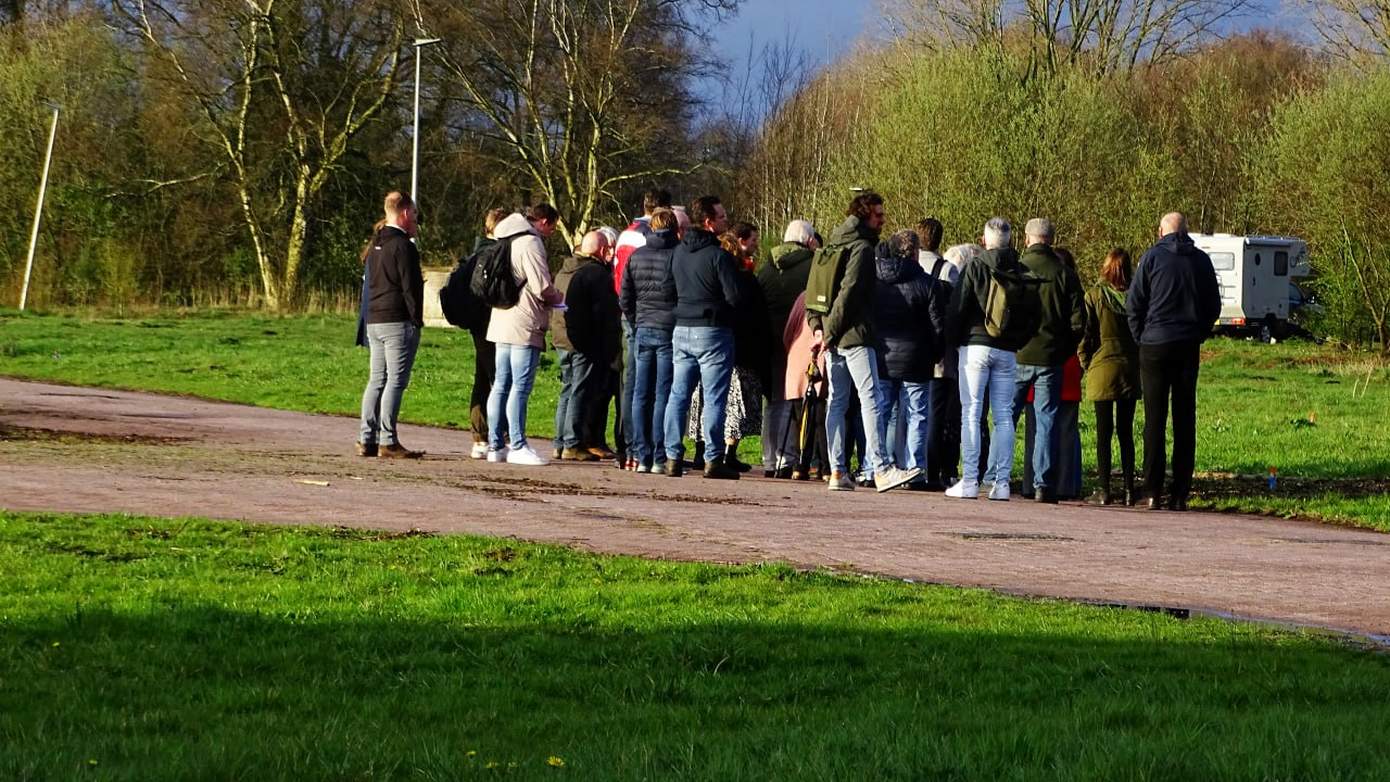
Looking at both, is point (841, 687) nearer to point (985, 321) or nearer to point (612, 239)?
point (985, 321)

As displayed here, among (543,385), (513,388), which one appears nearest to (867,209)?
(513,388)

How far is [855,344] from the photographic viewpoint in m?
14.5

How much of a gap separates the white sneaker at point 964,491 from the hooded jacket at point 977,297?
1.06 m

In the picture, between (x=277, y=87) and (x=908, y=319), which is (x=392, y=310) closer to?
(x=908, y=319)

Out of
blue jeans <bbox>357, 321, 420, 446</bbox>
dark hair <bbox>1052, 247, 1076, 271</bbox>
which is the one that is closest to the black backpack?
blue jeans <bbox>357, 321, 420, 446</bbox>

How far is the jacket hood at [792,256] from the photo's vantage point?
52.2 feet

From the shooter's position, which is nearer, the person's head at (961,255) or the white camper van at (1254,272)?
the person's head at (961,255)

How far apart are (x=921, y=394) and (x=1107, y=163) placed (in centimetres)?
3258

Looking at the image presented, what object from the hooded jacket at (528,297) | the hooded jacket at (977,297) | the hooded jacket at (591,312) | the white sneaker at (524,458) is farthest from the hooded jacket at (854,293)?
the white sneaker at (524,458)

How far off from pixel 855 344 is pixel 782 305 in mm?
1615

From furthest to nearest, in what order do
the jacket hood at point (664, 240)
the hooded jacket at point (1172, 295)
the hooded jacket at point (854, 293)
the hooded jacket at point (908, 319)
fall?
the jacket hood at point (664, 240)
the hooded jacket at point (908, 319)
the hooded jacket at point (1172, 295)
the hooded jacket at point (854, 293)

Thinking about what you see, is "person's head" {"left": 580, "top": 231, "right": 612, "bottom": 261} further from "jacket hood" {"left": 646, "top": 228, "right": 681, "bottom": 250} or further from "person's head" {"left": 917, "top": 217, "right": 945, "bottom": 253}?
"person's head" {"left": 917, "top": 217, "right": 945, "bottom": 253}

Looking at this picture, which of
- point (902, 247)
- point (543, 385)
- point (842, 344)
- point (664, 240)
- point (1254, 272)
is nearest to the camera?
point (842, 344)

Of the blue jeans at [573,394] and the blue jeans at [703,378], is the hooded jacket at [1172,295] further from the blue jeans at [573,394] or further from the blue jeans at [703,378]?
the blue jeans at [573,394]
